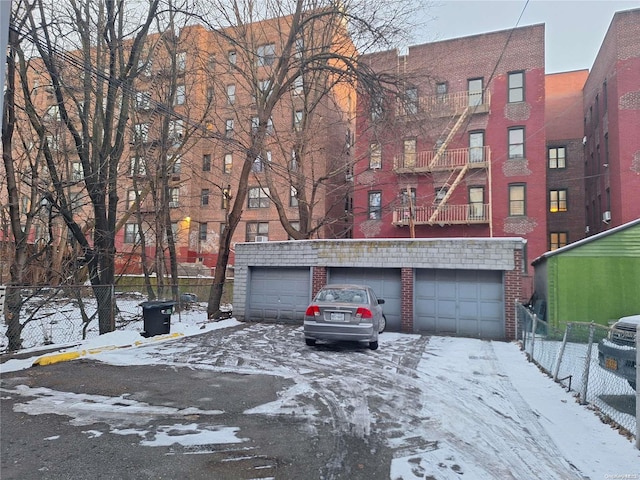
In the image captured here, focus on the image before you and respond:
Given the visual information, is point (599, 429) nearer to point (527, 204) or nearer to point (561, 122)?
point (527, 204)

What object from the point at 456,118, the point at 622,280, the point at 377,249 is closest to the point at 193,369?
the point at 377,249

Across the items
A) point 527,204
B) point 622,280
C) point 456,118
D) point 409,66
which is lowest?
point 622,280

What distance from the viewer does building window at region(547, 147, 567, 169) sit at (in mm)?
28141

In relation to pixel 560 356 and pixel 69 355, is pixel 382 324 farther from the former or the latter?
pixel 69 355

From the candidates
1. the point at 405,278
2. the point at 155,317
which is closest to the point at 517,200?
the point at 405,278

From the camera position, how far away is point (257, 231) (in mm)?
30422

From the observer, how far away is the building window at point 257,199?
30.4m

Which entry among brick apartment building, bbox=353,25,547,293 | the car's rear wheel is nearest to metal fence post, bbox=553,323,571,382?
the car's rear wheel

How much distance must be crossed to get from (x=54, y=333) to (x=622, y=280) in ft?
53.5

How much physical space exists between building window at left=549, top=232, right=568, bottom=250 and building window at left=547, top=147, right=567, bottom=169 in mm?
4914

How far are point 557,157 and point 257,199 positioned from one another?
2126 centimetres

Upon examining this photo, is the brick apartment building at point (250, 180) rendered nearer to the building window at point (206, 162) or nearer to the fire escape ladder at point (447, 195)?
the building window at point (206, 162)

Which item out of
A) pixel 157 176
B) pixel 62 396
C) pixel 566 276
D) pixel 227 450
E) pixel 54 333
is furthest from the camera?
pixel 157 176

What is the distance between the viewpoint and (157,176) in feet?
57.9
